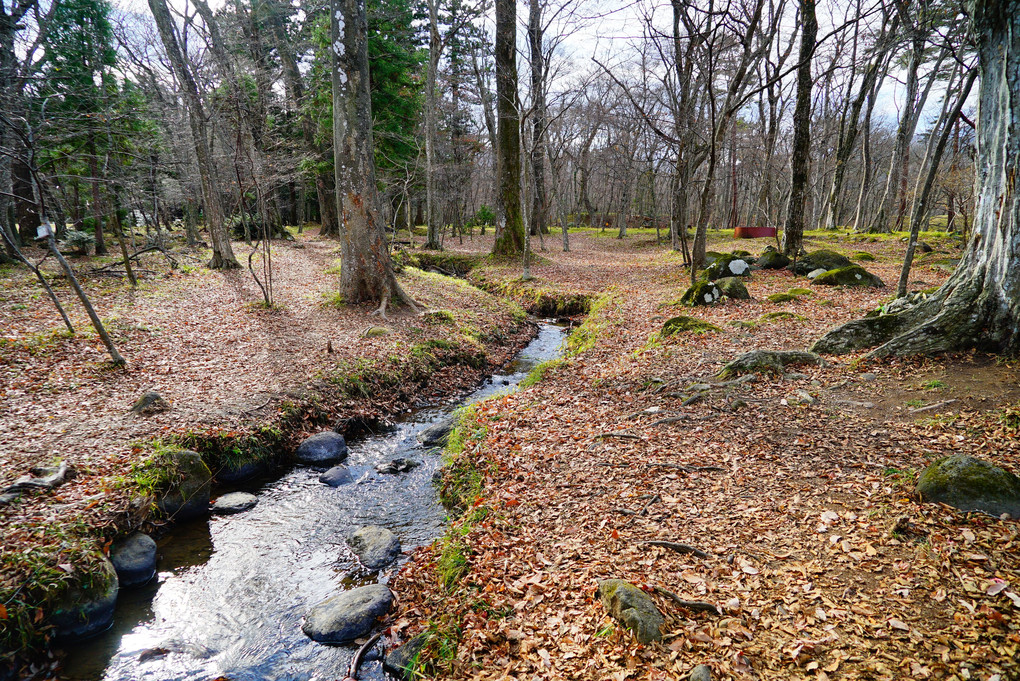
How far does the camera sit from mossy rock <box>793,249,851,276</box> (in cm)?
1281

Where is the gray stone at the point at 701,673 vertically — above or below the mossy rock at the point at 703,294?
below

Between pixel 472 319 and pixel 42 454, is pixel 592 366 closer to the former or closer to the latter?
pixel 472 319

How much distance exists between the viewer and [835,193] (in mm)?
25922

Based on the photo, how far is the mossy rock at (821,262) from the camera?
12.8m

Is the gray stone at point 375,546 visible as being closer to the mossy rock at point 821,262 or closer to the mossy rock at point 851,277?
the mossy rock at point 851,277

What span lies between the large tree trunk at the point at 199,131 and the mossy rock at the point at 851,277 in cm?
1776

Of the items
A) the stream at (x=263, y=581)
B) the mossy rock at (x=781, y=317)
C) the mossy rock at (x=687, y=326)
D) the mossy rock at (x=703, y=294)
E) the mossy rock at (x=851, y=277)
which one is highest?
the mossy rock at (x=851, y=277)

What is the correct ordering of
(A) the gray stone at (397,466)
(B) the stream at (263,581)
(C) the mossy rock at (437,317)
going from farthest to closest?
(C) the mossy rock at (437,317) → (A) the gray stone at (397,466) → (B) the stream at (263,581)

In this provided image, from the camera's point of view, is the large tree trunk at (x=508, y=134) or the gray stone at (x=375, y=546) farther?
the large tree trunk at (x=508, y=134)

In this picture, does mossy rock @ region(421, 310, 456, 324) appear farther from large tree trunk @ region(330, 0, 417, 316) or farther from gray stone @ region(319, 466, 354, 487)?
gray stone @ region(319, 466, 354, 487)

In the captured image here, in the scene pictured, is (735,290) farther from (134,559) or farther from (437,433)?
(134,559)

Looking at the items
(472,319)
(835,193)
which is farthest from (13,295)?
(835,193)

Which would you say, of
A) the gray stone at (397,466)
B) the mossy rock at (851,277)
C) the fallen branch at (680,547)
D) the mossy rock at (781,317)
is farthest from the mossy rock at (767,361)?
the mossy rock at (851,277)

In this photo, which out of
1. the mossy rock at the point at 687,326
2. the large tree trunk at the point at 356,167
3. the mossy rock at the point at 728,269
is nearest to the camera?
the mossy rock at the point at 687,326
